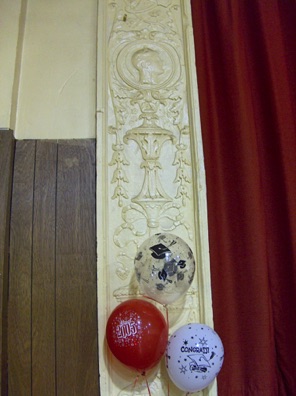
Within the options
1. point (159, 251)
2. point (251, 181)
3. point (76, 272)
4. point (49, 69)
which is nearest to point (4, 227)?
point (76, 272)

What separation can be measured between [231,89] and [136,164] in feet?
1.97

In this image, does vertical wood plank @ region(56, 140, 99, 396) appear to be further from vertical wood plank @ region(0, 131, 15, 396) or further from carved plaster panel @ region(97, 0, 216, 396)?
vertical wood plank @ region(0, 131, 15, 396)

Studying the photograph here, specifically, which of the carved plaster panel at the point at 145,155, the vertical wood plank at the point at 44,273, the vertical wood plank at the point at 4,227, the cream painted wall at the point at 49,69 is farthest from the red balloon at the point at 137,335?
the cream painted wall at the point at 49,69

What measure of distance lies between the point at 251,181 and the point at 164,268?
2.04 feet

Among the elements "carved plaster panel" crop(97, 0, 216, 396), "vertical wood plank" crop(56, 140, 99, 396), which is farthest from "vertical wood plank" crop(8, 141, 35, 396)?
"carved plaster panel" crop(97, 0, 216, 396)

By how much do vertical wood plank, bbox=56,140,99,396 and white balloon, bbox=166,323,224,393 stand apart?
38 cm

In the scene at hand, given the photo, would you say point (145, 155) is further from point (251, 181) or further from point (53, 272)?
point (53, 272)

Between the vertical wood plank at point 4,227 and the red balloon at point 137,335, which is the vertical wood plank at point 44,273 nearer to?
the vertical wood plank at point 4,227

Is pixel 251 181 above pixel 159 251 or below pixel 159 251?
above

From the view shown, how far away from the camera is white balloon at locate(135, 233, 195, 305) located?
125 centimetres

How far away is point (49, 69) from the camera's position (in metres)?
1.76

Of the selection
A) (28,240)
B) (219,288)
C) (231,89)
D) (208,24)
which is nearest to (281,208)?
(219,288)

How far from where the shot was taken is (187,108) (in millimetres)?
1679

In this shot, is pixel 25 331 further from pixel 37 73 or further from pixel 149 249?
pixel 37 73
